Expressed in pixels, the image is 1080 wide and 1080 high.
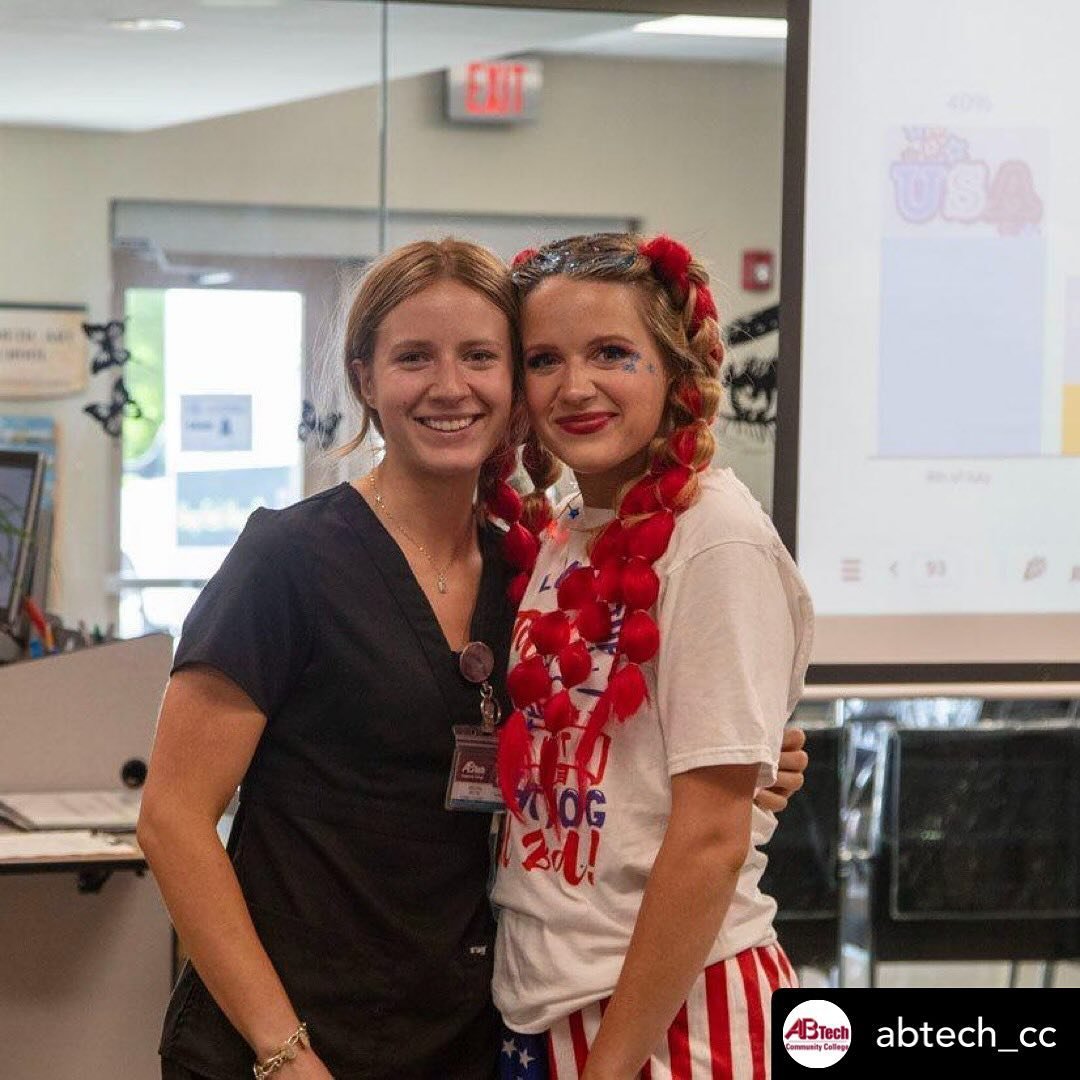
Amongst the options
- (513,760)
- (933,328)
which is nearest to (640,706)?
(513,760)

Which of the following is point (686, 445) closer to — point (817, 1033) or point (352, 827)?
point (352, 827)

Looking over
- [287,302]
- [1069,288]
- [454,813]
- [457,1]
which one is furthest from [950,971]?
[454,813]

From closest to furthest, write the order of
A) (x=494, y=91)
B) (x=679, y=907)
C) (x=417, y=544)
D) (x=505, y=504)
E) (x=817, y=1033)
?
(x=817, y=1033) < (x=679, y=907) < (x=417, y=544) < (x=505, y=504) < (x=494, y=91)

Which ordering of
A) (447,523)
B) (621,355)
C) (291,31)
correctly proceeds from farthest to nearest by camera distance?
(291,31), (447,523), (621,355)

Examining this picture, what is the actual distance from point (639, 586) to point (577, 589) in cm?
11

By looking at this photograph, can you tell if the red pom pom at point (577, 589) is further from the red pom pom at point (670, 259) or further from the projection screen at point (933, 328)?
the projection screen at point (933, 328)

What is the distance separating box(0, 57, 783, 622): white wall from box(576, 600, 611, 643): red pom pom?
8.36ft

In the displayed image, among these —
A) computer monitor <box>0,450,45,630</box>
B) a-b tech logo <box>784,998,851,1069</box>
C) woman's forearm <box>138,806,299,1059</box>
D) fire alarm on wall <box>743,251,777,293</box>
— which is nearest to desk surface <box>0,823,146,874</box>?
computer monitor <box>0,450,45,630</box>

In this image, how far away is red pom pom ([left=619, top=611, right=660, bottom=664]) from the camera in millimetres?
1430

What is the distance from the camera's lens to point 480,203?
4.32 meters

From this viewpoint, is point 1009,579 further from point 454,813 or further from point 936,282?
point 454,813

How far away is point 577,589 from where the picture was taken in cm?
154

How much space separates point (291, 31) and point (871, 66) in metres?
1.53

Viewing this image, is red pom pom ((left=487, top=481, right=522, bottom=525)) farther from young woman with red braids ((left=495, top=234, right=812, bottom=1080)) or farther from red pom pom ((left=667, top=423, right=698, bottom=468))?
red pom pom ((left=667, top=423, right=698, bottom=468))
